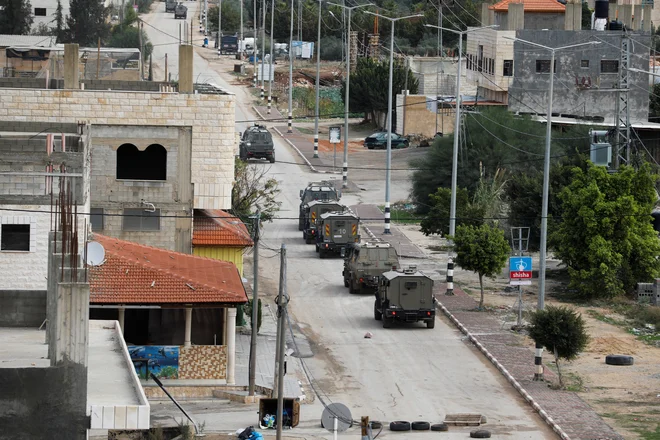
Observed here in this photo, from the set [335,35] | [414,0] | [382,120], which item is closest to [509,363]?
[382,120]

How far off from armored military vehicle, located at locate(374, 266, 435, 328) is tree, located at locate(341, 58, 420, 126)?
4680cm

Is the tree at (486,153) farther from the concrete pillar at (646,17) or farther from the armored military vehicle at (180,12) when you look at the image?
the armored military vehicle at (180,12)

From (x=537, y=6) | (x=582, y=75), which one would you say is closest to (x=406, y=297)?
(x=582, y=75)

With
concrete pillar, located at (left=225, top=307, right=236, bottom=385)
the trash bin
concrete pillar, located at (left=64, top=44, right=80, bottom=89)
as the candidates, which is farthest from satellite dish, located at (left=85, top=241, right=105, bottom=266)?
concrete pillar, located at (left=64, top=44, right=80, bottom=89)

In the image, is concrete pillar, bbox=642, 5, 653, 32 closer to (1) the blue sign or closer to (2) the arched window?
(1) the blue sign

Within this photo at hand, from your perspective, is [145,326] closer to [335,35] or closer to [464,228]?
[464,228]

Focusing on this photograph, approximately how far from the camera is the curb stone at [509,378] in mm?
31763

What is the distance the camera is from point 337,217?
5319cm

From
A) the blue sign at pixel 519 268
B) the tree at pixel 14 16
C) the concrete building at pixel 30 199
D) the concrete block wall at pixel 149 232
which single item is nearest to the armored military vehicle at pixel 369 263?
the blue sign at pixel 519 268

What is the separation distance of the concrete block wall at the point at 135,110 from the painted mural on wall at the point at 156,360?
8.22 m

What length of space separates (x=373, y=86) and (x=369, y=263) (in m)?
43.2

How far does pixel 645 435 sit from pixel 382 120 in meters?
61.4

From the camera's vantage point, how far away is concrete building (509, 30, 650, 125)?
7750 cm

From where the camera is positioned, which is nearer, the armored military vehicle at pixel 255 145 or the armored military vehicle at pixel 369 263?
the armored military vehicle at pixel 369 263
